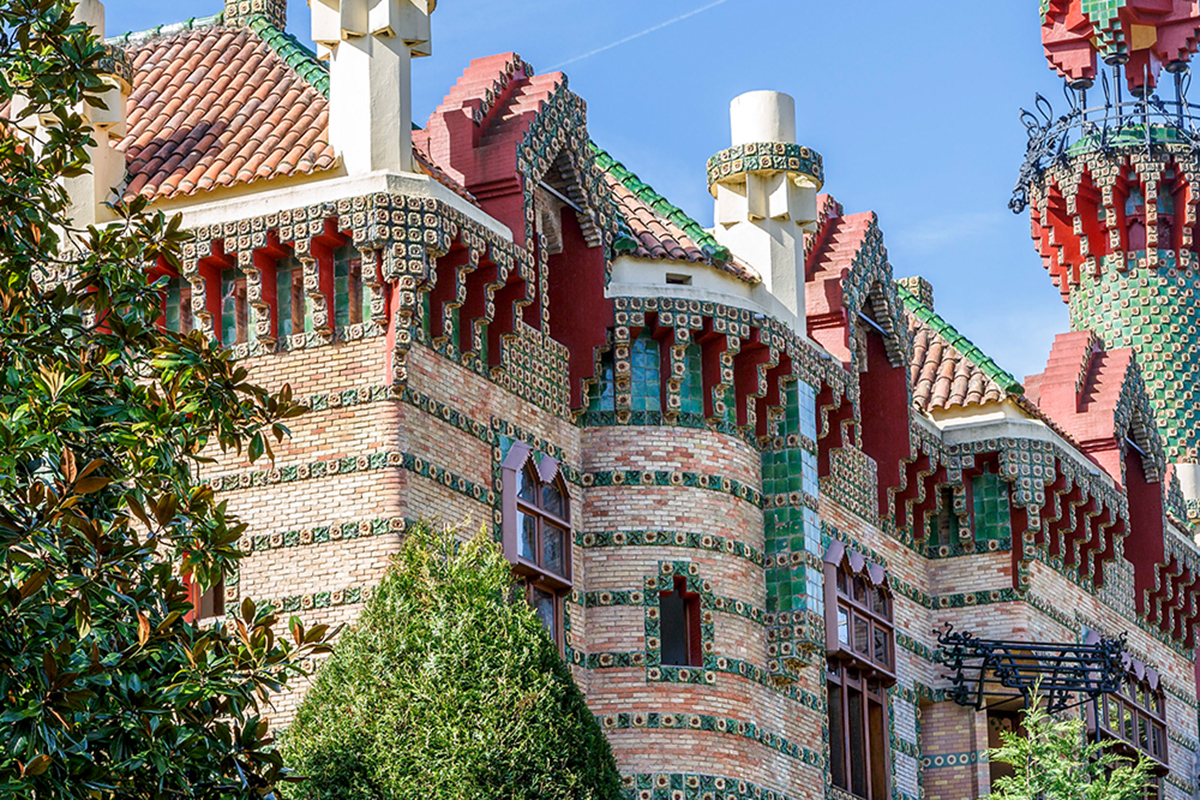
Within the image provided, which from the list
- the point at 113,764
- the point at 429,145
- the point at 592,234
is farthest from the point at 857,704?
the point at 113,764

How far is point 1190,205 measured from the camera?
46.7m

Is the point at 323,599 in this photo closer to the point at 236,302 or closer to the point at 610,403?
the point at 236,302

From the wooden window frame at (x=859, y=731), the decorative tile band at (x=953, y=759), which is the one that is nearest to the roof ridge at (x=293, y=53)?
the wooden window frame at (x=859, y=731)

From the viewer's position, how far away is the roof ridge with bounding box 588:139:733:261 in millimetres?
27062

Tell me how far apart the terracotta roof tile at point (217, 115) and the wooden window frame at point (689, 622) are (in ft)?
19.3

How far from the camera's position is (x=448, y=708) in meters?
19.1

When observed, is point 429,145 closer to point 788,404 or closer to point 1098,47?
point 788,404

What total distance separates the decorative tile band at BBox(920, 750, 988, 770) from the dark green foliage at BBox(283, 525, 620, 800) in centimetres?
1189

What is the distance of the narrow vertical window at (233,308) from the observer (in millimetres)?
23391

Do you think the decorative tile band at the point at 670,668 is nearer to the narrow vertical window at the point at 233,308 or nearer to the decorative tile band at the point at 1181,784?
the narrow vertical window at the point at 233,308

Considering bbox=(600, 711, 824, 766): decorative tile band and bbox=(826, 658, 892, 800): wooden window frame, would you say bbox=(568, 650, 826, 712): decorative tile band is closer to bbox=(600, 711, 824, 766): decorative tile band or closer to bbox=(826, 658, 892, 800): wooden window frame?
bbox=(600, 711, 824, 766): decorative tile band

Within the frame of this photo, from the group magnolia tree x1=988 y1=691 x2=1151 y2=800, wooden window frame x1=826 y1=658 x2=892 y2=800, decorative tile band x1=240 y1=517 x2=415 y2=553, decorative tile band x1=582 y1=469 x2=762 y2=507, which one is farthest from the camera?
wooden window frame x1=826 y1=658 x2=892 y2=800

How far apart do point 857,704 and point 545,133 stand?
8125 mm

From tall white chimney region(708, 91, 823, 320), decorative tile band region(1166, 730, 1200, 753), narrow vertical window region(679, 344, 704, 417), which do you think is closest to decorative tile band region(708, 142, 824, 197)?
tall white chimney region(708, 91, 823, 320)
